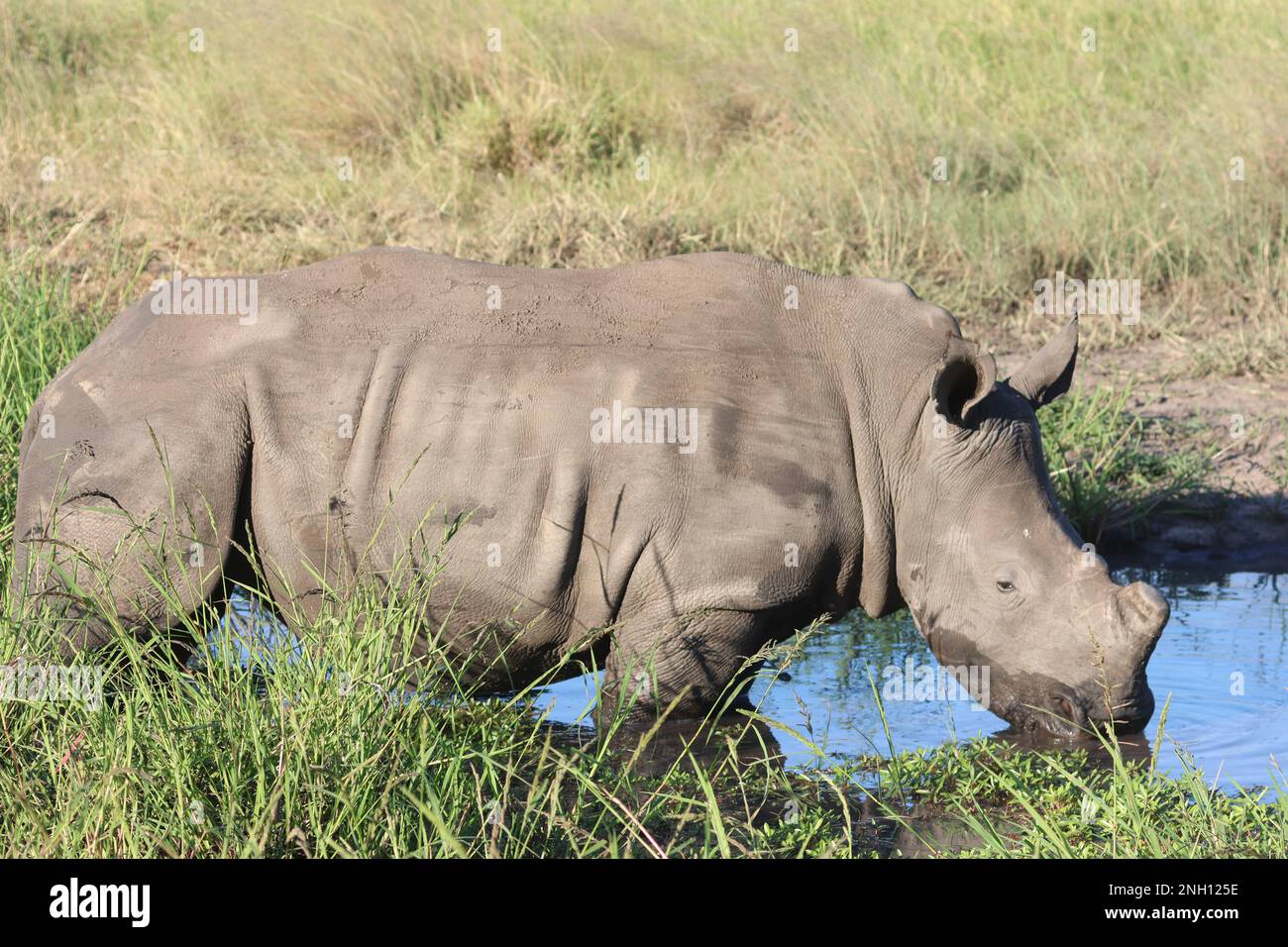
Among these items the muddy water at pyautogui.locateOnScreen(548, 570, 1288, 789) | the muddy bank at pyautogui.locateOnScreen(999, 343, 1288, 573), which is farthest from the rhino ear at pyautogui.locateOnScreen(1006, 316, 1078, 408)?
the muddy bank at pyautogui.locateOnScreen(999, 343, 1288, 573)

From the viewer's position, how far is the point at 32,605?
4398 millimetres

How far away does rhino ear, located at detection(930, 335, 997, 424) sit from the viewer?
4.58 metres

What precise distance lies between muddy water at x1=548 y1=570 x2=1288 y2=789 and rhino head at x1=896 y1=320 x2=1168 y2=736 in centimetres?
24

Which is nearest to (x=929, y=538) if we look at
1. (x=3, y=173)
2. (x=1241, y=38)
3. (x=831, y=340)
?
(x=831, y=340)

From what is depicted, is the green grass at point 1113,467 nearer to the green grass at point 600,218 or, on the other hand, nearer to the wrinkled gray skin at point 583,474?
the green grass at point 600,218

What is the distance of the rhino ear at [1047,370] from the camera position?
4.99m

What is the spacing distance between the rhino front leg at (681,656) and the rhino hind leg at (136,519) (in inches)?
43.3

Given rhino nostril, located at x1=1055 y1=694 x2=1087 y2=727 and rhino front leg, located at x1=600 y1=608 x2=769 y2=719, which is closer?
rhino front leg, located at x1=600 y1=608 x2=769 y2=719

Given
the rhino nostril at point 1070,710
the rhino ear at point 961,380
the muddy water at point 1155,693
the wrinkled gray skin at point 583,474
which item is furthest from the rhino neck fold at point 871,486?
the rhino nostril at point 1070,710

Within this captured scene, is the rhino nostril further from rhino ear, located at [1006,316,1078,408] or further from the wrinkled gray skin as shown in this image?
rhino ear, located at [1006,316,1078,408]

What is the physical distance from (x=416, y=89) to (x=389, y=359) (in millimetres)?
7436

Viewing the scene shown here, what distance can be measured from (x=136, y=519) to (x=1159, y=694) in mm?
3365

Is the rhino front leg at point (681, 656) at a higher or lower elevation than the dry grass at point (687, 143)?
lower
